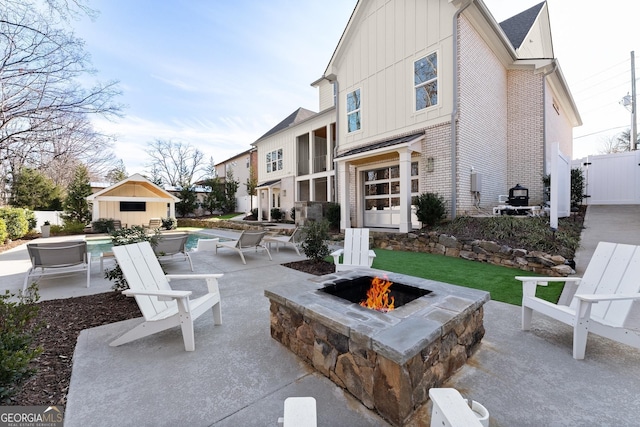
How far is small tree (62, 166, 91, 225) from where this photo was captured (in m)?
17.0

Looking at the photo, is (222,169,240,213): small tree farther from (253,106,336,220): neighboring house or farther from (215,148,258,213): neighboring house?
(253,106,336,220): neighboring house

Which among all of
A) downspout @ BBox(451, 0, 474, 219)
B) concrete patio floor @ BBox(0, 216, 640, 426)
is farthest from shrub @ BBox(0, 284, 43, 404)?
downspout @ BBox(451, 0, 474, 219)

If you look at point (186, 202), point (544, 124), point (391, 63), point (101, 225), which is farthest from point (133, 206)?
point (544, 124)

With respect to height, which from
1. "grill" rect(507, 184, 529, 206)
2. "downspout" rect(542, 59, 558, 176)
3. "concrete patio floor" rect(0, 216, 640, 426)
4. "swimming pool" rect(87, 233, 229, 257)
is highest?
"downspout" rect(542, 59, 558, 176)

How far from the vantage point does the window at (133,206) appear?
19.4 meters

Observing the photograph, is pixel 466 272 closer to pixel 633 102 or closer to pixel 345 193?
pixel 345 193

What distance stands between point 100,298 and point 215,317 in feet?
7.82

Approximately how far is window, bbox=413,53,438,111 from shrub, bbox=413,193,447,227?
3343 mm

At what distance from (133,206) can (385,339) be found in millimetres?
22772

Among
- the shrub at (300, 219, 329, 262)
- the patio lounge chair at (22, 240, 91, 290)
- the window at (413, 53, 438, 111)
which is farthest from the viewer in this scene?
the window at (413, 53, 438, 111)

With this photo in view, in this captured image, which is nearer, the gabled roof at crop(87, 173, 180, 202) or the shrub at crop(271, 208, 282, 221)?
the gabled roof at crop(87, 173, 180, 202)

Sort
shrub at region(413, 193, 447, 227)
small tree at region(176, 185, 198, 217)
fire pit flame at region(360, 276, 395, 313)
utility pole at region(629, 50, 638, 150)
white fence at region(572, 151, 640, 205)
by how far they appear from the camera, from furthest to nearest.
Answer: small tree at region(176, 185, 198, 217) → utility pole at region(629, 50, 638, 150) → white fence at region(572, 151, 640, 205) → shrub at region(413, 193, 447, 227) → fire pit flame at region(360, 276, 395, 313)

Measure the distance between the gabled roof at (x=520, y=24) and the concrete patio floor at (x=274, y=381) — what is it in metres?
12.5

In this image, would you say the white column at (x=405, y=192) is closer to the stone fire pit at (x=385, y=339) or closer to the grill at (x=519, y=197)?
Result: the grill at (x=519, y=197)
